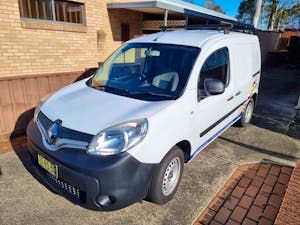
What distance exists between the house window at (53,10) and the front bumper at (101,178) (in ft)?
17.3

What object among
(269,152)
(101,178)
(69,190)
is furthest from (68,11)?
(269,152)

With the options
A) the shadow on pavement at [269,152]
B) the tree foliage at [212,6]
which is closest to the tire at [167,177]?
the shadow on pavement at [269,152]

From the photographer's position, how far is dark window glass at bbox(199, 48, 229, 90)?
114 inches

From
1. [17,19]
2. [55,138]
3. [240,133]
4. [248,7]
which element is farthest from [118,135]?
[248,7]

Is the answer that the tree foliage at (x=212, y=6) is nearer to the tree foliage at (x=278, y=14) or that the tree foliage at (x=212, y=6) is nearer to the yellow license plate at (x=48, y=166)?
the tree foliage at (x=278, y=14)

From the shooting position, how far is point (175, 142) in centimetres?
240

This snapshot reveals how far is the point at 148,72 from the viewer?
9.82ft

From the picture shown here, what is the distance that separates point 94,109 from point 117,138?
506mm

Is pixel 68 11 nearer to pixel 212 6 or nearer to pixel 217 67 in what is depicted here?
pixel 217 67

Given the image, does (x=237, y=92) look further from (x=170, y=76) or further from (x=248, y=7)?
(x=248, y=7)

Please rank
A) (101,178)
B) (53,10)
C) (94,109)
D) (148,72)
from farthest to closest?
(53,10), (148,72), (94,109), (101,178)

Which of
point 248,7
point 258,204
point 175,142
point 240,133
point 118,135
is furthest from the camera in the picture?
point 248,7

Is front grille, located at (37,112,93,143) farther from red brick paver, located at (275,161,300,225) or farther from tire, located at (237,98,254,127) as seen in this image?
tire, located at (237,98,254,127)

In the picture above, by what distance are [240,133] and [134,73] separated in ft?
9.06
